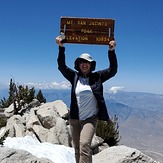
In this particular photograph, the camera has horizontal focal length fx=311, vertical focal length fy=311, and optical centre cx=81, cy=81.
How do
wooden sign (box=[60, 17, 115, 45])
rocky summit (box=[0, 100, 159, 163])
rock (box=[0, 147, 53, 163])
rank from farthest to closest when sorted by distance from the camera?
wooden sign (box=[60, 17, 115, 45]), rocky summit (box=[0, 100, 159, 163]), rock (box=[0, 147, 53, 163])

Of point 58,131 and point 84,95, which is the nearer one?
point 84,95

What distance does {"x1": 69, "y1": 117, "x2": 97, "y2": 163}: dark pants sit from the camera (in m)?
5.61

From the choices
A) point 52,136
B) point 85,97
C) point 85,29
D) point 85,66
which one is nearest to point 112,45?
point 85,66

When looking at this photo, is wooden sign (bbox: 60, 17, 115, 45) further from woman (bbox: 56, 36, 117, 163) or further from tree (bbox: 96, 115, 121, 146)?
tree (bbox: 96, 115, 121, 146)

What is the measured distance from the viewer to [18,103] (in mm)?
23953

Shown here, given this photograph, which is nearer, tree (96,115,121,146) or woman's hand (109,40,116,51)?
woman's hand (109,40,116,51)

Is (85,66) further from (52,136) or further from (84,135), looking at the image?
(52,136)

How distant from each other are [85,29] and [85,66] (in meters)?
1.07

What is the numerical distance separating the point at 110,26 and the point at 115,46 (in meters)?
0.60

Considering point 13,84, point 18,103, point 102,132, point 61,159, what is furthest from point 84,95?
point 13,84

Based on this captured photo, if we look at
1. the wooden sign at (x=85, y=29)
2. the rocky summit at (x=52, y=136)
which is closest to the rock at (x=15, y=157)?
the rocky summit at (x=52, y=136)

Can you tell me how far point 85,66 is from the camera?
19.6 feet

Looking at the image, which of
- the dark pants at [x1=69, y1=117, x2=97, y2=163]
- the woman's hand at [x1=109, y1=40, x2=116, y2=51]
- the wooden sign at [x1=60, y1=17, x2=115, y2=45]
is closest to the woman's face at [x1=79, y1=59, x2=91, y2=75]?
the woman's hand at [x1=109, y1=40, x2=116, y2=51]

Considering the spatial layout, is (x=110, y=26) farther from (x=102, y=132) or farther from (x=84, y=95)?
(x=102, y=132)
